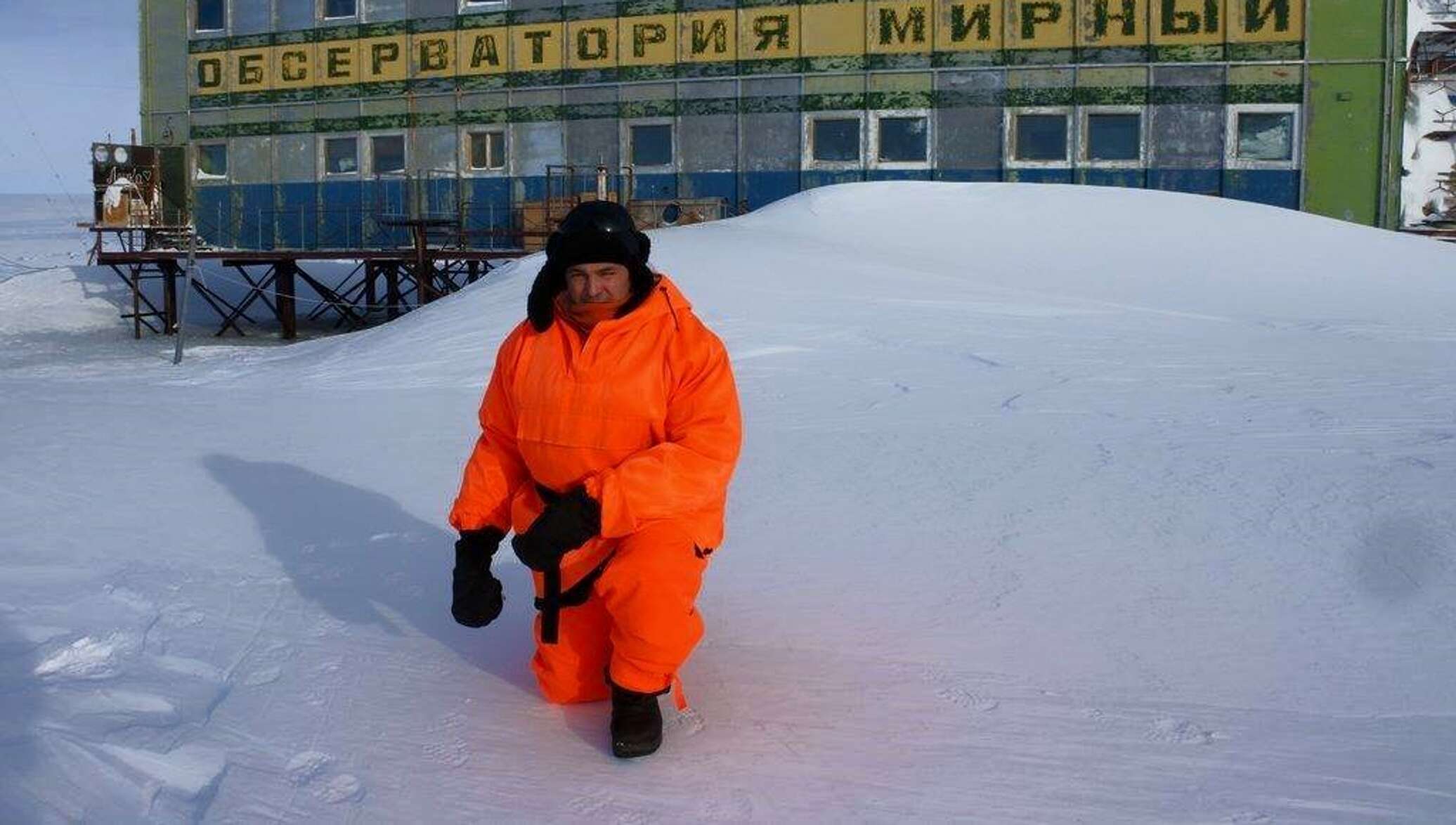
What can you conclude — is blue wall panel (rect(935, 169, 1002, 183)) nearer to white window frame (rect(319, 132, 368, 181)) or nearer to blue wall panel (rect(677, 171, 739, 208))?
blue wall panel (rect(677, 171, 739, 208))

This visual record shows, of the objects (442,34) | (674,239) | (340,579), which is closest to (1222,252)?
(674,239)

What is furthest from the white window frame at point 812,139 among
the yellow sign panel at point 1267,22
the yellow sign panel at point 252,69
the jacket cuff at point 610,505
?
the jacket cuff at point 610,505

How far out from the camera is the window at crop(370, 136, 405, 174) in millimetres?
26922

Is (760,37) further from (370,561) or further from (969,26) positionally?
(370,561)

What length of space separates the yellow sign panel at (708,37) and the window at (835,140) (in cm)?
207

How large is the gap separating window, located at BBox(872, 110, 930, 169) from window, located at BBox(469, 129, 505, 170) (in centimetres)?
736

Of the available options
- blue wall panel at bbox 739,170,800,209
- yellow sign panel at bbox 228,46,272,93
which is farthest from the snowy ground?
yellow sign panel at bbox 228,46,272,93

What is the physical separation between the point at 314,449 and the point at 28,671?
359 centimetres

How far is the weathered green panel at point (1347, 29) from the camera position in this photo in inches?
859

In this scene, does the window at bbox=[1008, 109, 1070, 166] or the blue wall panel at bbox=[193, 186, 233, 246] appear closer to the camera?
the window at bbox=[1008, 109, 1070, 166]

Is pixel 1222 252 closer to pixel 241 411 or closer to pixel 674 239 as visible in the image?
pixel 674 239

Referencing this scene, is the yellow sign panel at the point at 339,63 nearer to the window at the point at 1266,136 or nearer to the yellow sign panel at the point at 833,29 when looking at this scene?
the yellow sign panel at the point at 833,29

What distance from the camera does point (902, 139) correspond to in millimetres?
23891

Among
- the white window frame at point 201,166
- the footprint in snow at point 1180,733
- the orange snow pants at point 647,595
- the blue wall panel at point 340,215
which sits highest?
the white window frame at point 201,166
